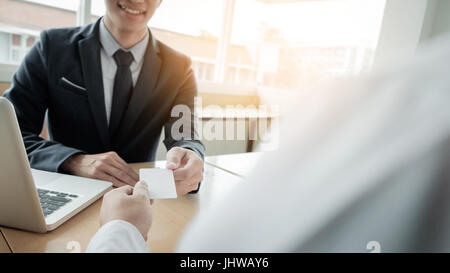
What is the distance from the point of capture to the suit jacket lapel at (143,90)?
4.41 feet

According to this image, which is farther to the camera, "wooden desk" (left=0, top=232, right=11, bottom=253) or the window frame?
the window frame

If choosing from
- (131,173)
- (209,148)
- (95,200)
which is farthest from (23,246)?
(209,148)

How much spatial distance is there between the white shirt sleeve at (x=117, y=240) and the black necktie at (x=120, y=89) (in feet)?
3.21

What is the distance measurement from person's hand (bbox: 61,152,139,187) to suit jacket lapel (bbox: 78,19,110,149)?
344mm

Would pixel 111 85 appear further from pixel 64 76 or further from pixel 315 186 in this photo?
pixel 315 186

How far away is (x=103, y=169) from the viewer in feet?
3.02

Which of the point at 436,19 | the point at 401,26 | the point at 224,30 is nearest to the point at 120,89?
the point at 224,30

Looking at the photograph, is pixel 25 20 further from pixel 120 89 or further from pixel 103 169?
pixel 103 169

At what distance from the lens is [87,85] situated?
128cm

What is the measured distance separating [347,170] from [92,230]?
24.0 inches

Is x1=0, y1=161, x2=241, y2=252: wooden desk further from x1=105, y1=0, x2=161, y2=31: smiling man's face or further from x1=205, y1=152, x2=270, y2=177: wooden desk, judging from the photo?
x1=105, y1=0, x2=161, y2=31: smiling man's face

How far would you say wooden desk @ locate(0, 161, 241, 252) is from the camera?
606mm

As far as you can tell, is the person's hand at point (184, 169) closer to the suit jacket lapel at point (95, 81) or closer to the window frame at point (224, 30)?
the suit jacket lapel at point (95, 81)

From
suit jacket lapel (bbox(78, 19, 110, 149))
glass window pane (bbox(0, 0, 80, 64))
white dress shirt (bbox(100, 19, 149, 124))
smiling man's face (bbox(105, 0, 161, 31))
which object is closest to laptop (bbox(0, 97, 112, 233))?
suit jacket lapel (bbox(78, 19, 110, 149))
